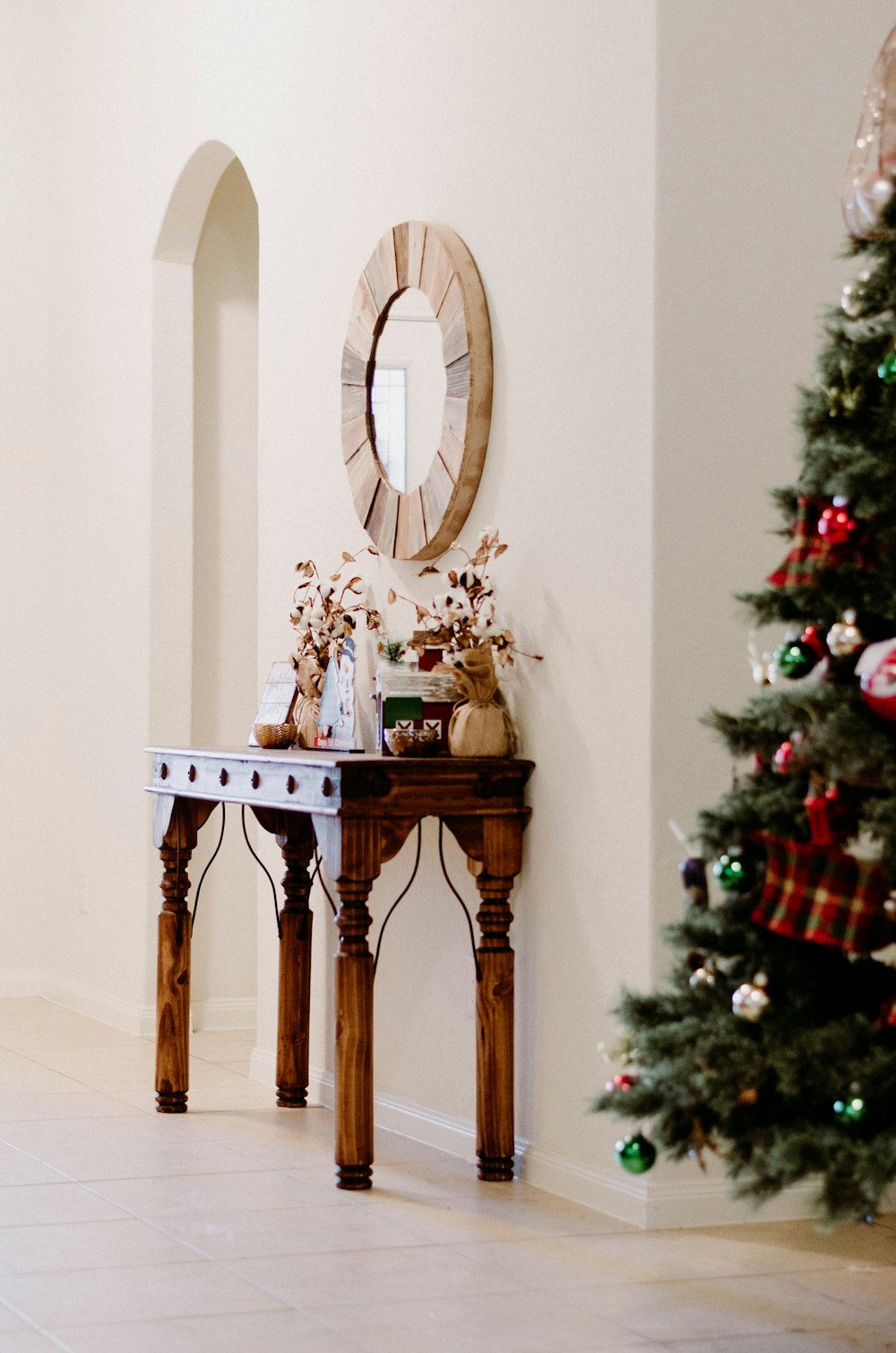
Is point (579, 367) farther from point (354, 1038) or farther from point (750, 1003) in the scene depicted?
point (750, 1003)

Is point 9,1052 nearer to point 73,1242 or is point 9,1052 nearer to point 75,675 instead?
point 75,675

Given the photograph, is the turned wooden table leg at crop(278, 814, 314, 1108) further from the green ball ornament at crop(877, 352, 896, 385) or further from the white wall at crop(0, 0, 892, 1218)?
the green ball ornament at crop(877, 352, 896, 385)

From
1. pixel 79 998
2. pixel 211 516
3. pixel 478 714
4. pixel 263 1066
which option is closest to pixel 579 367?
pixel 478 714

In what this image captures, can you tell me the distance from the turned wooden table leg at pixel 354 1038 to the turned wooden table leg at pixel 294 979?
0.91 m

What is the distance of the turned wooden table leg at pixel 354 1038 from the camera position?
3.47 m

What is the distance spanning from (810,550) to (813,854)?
39cm

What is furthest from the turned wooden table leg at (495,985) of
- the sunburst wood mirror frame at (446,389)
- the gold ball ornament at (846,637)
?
the gold ball ornament at (846,637)

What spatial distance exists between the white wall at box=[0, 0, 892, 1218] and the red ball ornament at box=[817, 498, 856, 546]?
2.89 ft

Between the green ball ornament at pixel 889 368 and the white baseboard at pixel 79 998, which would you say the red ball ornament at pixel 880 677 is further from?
the white baseboard at pixel 79 998

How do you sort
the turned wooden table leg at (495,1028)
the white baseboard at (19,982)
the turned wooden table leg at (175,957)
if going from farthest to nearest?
1. the white baseboard at (19,982)
2. the turned wooden table leg at (175,957)
3. the turned wooden table leg at (495,1028)

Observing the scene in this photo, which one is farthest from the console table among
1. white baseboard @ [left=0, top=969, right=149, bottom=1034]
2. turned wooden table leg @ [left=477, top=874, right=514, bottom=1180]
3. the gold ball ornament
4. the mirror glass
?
white baseboard @ [left=0, top=969, right=149, bottom=1034]

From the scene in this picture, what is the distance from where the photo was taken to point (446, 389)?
3906mm

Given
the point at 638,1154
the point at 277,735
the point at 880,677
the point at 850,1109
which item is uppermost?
the point at 880,677

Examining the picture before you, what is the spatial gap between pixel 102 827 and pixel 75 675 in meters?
0.61
